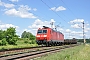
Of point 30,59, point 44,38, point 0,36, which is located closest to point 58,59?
point 30,59

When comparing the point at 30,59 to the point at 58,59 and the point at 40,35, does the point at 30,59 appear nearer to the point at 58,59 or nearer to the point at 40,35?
the point at 58,59

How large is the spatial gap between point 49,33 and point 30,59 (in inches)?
896

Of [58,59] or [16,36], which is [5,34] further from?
[58,59]

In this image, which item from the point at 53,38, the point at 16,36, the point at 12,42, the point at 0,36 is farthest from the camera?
the point at 0,36

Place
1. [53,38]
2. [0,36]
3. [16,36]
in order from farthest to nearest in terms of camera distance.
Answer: [0,36]
[16,36]
[53,38]

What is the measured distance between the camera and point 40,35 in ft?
122

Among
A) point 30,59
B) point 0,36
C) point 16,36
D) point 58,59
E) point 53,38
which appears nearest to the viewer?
point 58,59

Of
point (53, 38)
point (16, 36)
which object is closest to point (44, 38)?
point (53, 38)

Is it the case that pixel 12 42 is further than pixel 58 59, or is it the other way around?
pixel 12 42

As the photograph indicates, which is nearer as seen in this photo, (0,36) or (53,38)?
(53,38)

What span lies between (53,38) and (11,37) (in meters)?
48.2

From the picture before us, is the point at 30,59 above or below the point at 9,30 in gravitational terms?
below

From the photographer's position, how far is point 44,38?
120 feet

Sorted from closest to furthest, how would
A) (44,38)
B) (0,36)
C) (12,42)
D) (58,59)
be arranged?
(58,59) < (44,38) < (12,42) < (0,36)
